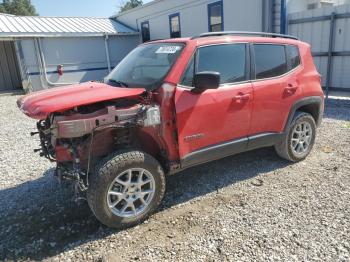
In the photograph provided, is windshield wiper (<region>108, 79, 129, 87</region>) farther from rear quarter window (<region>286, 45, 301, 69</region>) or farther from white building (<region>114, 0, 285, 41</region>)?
white building (<region>114, 0, 285, 41</region>)

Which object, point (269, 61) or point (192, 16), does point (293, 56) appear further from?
point (192, 16)

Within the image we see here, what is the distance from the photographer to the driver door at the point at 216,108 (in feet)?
11.2

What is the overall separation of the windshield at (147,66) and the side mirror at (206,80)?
37cm

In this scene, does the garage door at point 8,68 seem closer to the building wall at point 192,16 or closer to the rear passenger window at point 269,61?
the building wall at point 192,16

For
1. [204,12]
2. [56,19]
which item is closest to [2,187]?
[204,12]

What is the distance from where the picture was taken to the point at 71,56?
16.6 metres

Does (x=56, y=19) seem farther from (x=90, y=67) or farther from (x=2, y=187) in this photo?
(x=2, y=187)

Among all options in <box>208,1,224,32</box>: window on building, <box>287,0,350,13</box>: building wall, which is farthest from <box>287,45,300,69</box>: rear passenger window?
<box>208,1,224,32</box>: window on building

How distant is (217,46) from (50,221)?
111 inches

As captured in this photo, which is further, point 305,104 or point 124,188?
point 305,104

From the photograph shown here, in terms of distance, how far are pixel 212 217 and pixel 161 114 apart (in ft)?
4.12

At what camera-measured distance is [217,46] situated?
3723 mm

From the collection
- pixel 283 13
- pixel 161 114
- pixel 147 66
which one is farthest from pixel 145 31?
pixel 161 114

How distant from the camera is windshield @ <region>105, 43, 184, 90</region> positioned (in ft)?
11.5
